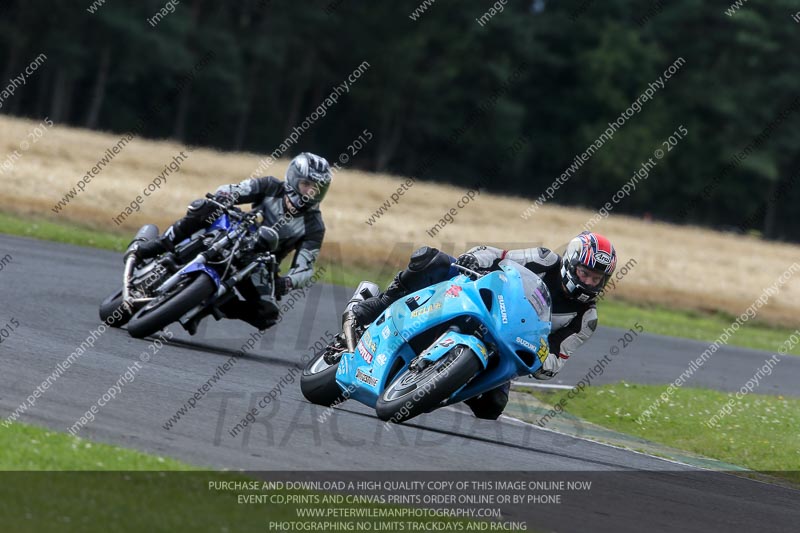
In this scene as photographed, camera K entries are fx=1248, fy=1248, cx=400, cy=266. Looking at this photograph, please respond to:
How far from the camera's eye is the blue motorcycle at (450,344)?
8.42m

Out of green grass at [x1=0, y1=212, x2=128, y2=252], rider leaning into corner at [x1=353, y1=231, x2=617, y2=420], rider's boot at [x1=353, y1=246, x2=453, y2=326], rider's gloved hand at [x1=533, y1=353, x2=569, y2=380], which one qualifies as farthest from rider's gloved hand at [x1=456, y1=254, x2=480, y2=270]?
green grass at [x1=0, y1=212, x2=128, y2=252]

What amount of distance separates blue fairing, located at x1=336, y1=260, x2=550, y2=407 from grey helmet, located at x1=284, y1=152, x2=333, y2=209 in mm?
2834

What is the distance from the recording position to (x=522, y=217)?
1635 inches

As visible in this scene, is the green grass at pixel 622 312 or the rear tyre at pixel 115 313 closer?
the rear tyre at pixel 115 313

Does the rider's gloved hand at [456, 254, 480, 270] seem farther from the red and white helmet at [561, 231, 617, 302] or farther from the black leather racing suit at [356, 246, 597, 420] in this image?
the red and white helmet at [561, 231, 617, 302]

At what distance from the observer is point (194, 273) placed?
1102 cm

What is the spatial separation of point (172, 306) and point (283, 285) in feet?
4.27

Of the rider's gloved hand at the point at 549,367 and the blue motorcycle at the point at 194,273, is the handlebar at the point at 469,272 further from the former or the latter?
the blue motorcycle at the point at 194,273

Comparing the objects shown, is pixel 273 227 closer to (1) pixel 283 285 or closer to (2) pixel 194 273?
(1) pixel 283 285

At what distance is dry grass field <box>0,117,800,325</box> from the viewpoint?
2719 cm

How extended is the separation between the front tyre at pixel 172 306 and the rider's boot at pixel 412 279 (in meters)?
1.87
